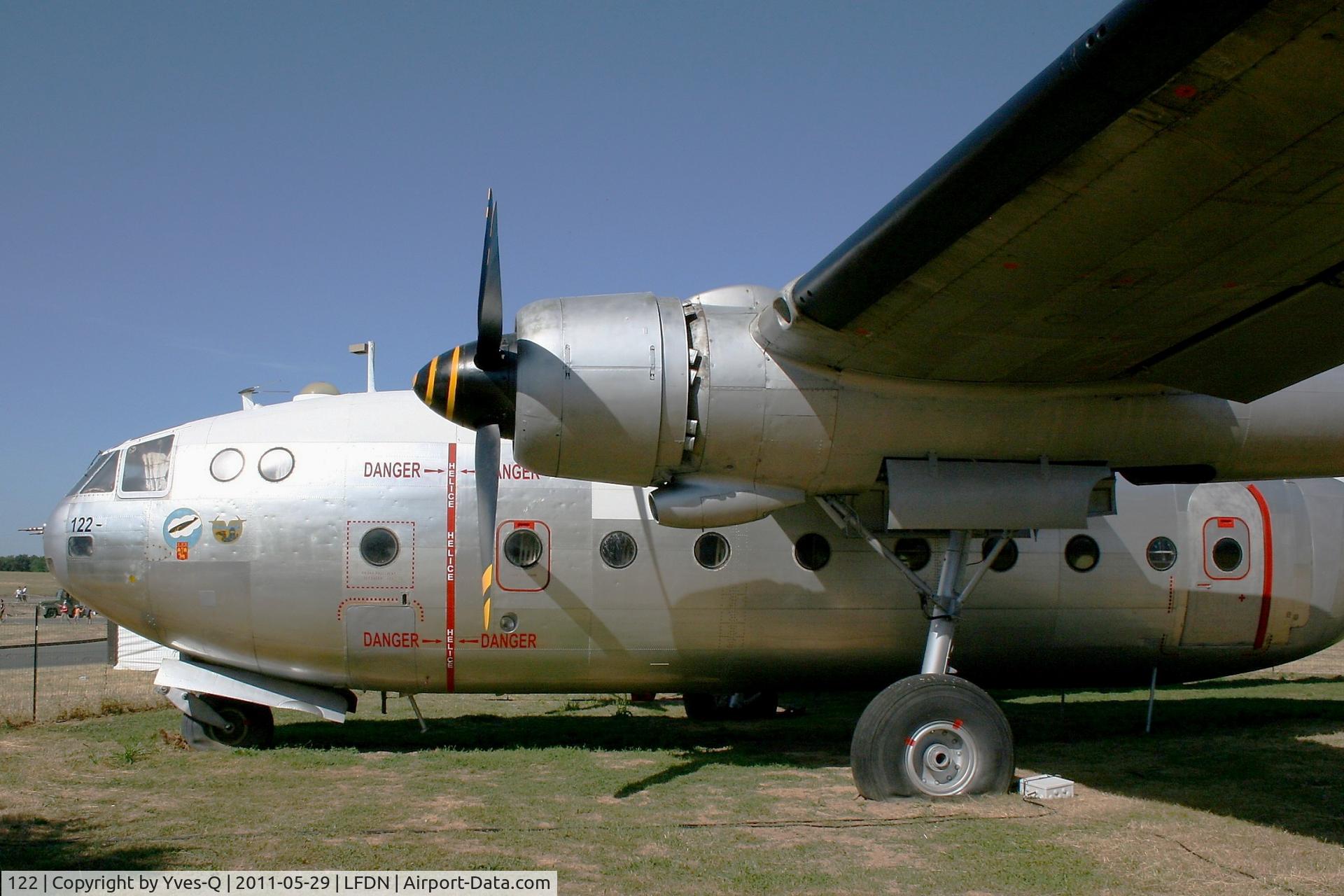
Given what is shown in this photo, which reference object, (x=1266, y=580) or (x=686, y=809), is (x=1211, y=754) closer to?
(x=1266, y=580)

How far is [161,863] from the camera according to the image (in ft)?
20.7

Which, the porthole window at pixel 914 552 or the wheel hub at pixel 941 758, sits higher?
the porthole window at pixel 914 552

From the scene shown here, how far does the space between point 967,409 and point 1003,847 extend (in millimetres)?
3376

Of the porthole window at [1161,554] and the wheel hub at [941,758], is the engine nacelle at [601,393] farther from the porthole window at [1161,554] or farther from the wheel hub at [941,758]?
the porthole window at [1161,554]

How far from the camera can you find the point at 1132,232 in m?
5.99

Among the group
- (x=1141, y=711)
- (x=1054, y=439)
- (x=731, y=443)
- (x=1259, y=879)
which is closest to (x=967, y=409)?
(x=1054, y=439)

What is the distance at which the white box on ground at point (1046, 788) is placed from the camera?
8375mm

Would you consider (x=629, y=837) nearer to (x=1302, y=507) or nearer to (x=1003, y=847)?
(x=1003, y=847)

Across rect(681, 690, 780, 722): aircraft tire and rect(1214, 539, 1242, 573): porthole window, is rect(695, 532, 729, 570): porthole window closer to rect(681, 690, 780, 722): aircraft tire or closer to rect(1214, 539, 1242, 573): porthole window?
rect(681, 690, 780, 722): aircraft tire

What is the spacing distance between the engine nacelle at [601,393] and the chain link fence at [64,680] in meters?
9.46

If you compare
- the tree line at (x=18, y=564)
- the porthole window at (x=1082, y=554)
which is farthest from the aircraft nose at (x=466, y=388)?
the tree line at (x=18, y=564)

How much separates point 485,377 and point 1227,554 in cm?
852

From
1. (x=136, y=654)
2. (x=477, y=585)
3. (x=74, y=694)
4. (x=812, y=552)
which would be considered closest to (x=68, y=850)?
(x=477, y=585)

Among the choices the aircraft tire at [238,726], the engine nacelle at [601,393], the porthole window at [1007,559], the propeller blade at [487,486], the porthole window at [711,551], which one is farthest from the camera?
the aircraft tire at [238,726]
